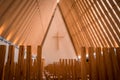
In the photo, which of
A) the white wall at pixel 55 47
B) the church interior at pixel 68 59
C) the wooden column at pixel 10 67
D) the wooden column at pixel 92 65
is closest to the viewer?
the wooden column at pixel 10 67

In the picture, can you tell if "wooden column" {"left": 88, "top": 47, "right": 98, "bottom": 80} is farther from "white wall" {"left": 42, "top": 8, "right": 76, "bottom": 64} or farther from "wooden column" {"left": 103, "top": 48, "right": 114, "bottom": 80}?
"white wall" {"left": 42, "top": 8, "right": 76, "bottom": 64}

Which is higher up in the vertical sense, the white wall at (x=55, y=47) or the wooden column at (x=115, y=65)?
the white wall at (x=55, y=47)

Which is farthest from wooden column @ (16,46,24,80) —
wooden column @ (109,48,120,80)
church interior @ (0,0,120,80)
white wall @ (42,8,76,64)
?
white wall @ (42,8,76,64)

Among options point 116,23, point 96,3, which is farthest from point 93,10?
point 116,23

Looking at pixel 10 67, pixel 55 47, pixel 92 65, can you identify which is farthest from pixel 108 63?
pixel 55 47

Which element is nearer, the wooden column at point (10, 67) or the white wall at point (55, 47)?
the wooden column at point (10, 67)

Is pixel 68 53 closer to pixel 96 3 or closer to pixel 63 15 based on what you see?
pixel 63 15

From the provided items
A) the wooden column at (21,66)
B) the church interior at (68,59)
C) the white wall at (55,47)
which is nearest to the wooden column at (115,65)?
the church interior at (68,59)

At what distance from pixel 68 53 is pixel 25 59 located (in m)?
13.5

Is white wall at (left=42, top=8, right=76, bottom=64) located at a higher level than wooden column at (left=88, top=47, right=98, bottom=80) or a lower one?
higher

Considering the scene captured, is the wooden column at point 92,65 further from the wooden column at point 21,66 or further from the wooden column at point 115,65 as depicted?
the wooden column at point 21,66

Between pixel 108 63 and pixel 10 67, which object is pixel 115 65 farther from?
pixel 10 67

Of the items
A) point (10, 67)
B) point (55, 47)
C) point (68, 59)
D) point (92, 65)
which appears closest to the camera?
point (10, 67)

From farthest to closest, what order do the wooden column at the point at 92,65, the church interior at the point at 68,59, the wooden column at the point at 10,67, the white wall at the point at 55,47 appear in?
the white wall at the point at 55,47 < the wooden column at the point at 92,65 < the church interior at the point at 68,59 < the wooden column at the point at 10,67
